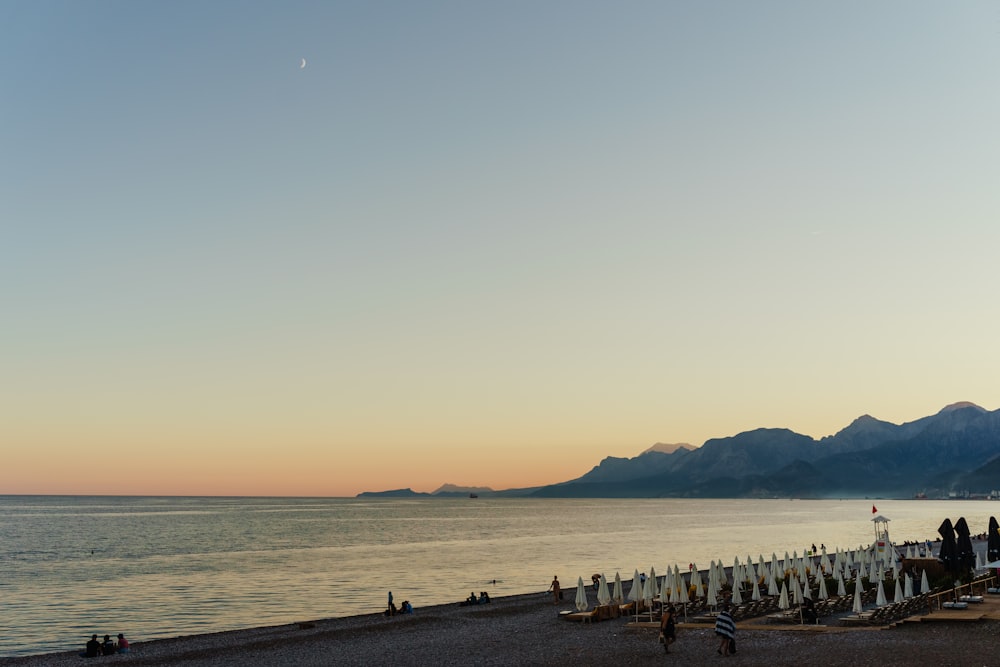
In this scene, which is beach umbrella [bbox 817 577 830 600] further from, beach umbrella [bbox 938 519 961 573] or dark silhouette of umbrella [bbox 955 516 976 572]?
dark silhouette of umbrella [bbox 955 516 976 572]

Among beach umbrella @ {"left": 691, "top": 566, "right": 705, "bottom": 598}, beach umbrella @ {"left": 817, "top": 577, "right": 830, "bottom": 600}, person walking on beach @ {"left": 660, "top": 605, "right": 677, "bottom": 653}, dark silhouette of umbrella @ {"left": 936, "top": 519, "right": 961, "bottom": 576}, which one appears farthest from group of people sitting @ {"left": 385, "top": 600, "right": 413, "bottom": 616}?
A: dark silhouette of umbrella @ {"left": 936, "top": 519, "right": 961, "bottom": 576}

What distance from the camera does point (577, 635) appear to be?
97.7 ft

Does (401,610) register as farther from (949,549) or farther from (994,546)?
(994,546)

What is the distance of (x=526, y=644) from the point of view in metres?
28.5

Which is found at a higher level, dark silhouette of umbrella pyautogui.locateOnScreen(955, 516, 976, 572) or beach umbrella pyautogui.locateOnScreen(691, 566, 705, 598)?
dark silhouette of umbrella pyautogui.locateOnScreen(955, 516, 976, 572)

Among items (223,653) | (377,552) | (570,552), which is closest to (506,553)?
(570,552)

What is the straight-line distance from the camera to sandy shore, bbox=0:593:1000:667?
2186cm

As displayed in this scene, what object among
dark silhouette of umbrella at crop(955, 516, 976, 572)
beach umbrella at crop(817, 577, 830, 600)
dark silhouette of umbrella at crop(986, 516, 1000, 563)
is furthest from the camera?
dark silhouette of umbrella at crop(955, 516, 976, 572)

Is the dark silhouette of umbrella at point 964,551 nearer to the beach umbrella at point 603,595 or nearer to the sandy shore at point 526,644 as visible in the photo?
the sandy shore at point 526,644

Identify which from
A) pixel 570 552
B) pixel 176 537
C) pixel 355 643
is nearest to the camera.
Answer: pixel 355 643

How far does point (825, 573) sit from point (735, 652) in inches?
731


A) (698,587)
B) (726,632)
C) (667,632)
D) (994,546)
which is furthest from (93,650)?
(994,546)

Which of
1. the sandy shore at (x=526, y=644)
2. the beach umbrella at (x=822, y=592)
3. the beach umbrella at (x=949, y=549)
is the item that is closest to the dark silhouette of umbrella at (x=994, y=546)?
the beach umbrella at (x=949, y=549)

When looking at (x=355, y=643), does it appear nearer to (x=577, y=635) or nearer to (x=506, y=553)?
(x=577, y=635)
